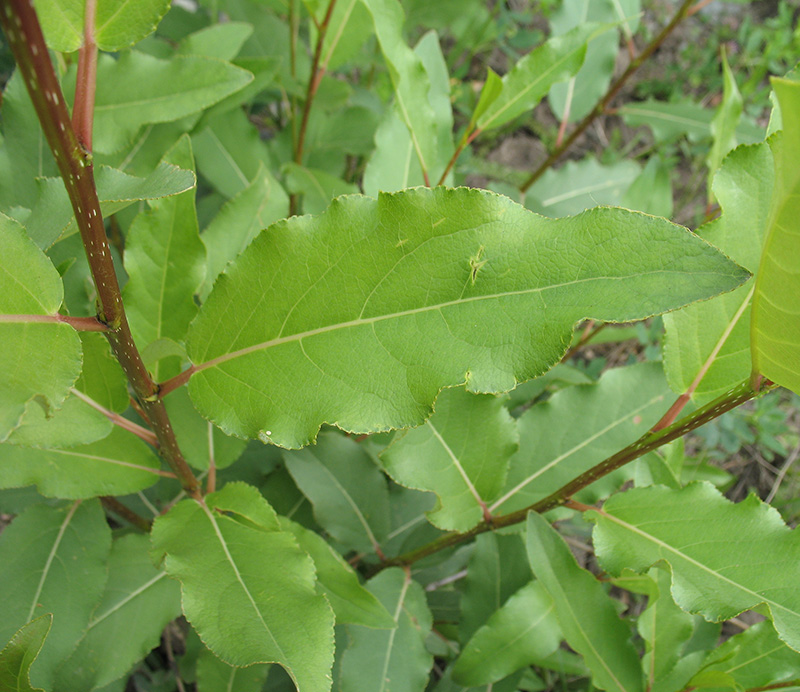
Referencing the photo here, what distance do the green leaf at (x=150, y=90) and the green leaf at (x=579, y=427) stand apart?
0.76 metres

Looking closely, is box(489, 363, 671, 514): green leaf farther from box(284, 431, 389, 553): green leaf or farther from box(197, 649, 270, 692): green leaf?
box(197, 649, 270, 692): green leaf

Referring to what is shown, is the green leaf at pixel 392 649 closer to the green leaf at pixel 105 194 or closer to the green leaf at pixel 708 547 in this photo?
the green leaf at pixel 708 547

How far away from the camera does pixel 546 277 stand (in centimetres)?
56

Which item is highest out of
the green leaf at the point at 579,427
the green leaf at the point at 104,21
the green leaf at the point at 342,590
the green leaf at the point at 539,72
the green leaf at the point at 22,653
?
the green leaf at the point at 104,21

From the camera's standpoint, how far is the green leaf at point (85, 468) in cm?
81

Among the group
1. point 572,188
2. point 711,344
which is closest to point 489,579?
point 711,344

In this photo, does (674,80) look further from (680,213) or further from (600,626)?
(600,626)

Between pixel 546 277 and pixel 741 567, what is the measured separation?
1.54ft

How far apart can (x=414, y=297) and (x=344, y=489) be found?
0.66 meters

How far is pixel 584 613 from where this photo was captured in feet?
3.06

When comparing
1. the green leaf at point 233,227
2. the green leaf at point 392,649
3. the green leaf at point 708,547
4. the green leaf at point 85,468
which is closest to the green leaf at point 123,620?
the green leaf at point 85,468

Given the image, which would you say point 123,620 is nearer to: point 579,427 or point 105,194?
point 105,194

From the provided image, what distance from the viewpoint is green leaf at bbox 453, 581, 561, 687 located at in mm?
1019

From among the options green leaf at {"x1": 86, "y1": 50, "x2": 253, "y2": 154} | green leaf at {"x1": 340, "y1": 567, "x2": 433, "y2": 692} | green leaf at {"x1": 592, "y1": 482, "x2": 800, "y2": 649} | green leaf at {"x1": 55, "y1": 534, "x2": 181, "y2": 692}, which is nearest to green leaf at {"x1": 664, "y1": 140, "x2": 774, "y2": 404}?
green leaf at {"x1": 592, "y1": 482, "x2": 800, "y2": 649}
